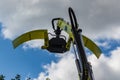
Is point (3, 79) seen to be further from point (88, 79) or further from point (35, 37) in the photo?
point (88, 79)

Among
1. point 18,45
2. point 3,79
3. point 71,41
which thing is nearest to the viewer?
point 71,41

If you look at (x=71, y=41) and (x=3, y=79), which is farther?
(x=3, y=79)

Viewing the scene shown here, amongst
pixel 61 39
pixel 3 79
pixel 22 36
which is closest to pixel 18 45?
pixel 22 36

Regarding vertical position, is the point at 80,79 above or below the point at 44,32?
below

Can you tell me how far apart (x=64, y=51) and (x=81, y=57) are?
294 cm

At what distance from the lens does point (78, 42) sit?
10203mm

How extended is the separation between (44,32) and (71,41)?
1.24 m

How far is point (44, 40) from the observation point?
12852 millimetres

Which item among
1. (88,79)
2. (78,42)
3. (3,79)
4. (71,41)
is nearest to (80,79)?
(88,79)

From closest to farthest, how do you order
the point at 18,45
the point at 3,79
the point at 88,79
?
the point at 88,79, the point at 18,45, the point at 3,79

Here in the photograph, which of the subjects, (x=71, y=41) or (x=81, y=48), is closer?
(x=81, y=48)

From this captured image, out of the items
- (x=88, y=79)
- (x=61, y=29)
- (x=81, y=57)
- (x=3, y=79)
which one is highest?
(x=3, y=79)

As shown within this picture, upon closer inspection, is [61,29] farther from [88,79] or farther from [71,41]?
[88,79]

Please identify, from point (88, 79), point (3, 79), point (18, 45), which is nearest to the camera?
point (88, 79)
